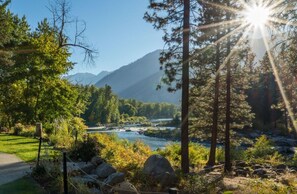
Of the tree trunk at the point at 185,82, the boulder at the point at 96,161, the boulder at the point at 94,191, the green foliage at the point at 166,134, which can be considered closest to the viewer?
the boulder at the point at 94,191

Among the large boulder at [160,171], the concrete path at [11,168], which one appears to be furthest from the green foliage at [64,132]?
the large boulder at [160,171]

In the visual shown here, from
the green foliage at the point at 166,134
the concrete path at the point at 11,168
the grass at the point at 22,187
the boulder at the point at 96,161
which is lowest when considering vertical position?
the green foliage at the point at 166,134

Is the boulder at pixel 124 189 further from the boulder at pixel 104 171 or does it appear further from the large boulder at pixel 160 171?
the large boulder at pixel 160 171

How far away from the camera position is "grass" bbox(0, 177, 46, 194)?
31.9 feet

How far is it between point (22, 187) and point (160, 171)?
14.4 ft

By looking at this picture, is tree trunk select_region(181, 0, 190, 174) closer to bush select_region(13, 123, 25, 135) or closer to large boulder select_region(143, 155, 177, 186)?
large boulder select_region(143, 155, 177, 186)

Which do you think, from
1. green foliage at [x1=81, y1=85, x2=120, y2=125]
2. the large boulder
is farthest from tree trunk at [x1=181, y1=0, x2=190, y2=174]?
green foliage at [x1=81, y1=85, x2=120, y2=125]

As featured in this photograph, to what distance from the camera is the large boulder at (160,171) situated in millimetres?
11336

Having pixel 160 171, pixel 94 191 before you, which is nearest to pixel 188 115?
pixel 160 171

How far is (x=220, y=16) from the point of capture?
19203 millimetres

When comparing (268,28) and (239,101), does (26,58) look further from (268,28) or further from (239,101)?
(268,28)

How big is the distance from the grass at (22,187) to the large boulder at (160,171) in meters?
3.56

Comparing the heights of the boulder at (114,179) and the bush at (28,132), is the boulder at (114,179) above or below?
below

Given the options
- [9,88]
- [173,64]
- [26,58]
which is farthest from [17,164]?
[9,88]
